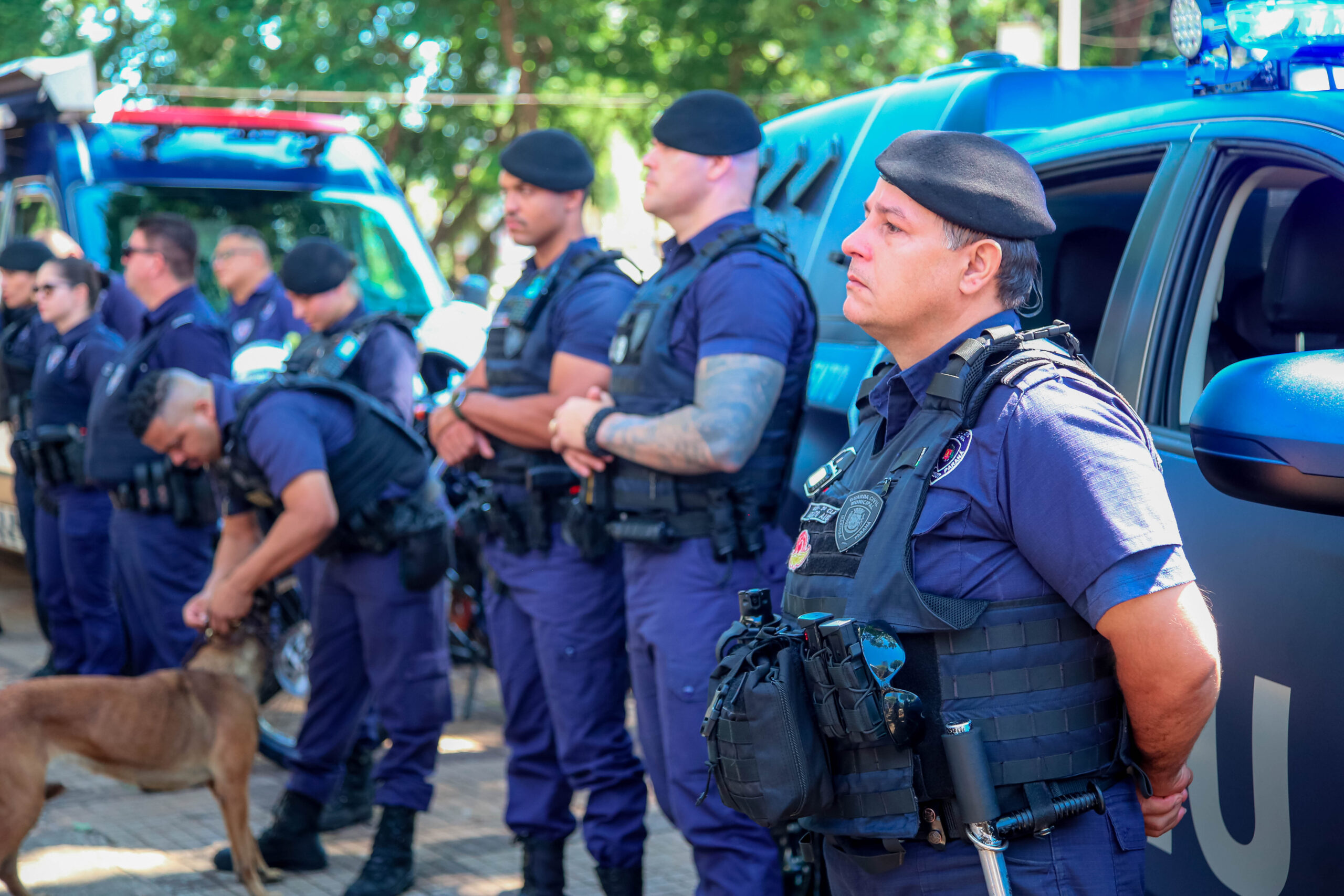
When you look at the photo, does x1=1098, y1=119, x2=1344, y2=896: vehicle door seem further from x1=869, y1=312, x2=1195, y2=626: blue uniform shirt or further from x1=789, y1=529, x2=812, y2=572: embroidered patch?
x1=789, y1=529, x2=812, y2=572: embroidered patch

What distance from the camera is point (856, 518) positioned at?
1790 millimetres

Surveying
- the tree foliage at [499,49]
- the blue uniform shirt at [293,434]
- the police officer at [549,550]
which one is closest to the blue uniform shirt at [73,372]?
the blue uniform shirt at [293,434]

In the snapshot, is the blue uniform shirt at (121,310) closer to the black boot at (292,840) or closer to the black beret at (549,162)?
the black boot at (292,840)

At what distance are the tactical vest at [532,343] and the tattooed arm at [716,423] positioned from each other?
75 centimetres

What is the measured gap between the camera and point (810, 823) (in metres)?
1.88

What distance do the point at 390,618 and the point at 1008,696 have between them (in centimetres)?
268

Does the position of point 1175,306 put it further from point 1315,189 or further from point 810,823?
point 810,823

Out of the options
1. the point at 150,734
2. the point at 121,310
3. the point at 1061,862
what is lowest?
the point at 150,734

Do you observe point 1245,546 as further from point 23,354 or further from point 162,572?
point 23,354

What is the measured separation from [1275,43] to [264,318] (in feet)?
18.4

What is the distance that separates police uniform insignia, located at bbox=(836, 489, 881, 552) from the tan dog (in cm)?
271

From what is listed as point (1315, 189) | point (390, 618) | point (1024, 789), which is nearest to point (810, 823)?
point (1024, 789)

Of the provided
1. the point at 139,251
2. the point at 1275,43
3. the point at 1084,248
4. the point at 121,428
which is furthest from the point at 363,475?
the point at 1275,43

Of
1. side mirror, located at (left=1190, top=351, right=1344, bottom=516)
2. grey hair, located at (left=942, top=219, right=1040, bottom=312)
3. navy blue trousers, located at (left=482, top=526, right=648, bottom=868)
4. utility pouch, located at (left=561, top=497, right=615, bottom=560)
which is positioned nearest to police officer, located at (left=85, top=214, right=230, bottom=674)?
navy blue trousers, located at (left=482, top=526, right=648, bottom=868)
